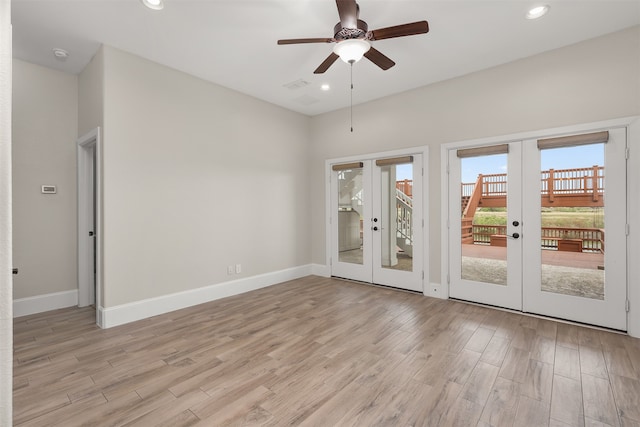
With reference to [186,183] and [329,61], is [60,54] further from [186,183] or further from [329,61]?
[329,61]

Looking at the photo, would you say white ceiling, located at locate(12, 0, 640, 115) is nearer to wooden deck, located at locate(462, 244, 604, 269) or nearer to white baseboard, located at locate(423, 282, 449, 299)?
wooden deck, located at locate(462, 244, 604, 269)

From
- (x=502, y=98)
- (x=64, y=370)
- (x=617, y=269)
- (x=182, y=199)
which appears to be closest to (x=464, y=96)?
(x=502, y=98)

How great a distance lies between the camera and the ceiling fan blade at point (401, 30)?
2.42m

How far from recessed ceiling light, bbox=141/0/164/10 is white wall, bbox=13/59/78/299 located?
2.35 m

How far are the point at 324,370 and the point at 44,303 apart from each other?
3.98m

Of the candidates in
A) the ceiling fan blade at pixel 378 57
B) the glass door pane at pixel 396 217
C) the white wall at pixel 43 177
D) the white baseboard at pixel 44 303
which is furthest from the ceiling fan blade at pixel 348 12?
the white baseboard at pixel 44 303

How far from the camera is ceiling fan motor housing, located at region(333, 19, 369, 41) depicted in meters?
2.49

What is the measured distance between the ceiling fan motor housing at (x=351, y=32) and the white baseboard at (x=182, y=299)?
3692mm

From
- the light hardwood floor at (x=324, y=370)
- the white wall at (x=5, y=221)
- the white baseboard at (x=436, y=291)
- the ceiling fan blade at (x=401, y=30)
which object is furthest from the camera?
the white baseboard at (x=436, y=291)

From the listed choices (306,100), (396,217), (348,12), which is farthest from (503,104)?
(306,100)

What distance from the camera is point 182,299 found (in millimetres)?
4055

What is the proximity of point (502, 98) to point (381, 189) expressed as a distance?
7.04 ft

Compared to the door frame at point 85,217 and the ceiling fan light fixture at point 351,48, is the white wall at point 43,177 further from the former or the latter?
the ceiling fan light fixture at point 351,48

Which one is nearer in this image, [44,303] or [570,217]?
[570,217]
